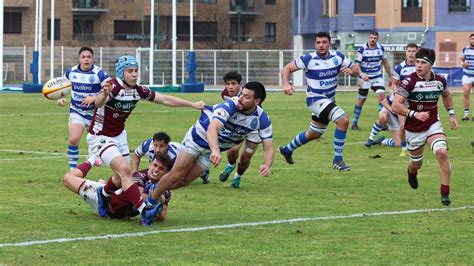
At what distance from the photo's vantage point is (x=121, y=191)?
13.5 metres

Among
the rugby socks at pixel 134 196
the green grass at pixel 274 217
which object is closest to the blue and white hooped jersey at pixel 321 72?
the green grass at pixel 274 217

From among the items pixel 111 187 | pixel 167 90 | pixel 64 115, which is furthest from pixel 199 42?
pixel 111 187

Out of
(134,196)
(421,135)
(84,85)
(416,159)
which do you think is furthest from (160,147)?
(84,85)

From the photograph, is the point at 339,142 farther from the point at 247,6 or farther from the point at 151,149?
the point at 247,6

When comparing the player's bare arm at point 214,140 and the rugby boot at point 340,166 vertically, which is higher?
the player's bare arm at point 214,140

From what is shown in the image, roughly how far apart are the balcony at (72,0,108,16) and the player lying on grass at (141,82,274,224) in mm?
81025

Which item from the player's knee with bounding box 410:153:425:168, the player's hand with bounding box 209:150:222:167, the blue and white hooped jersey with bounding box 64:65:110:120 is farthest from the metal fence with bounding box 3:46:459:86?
the player's hand with bounding box 209:150:222:167

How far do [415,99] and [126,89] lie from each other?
12.4 feet

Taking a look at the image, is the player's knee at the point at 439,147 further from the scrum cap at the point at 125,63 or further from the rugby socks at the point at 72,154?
the rugby socks at the point at 72,154

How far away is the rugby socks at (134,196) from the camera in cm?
1331

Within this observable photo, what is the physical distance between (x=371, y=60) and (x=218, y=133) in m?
16.5

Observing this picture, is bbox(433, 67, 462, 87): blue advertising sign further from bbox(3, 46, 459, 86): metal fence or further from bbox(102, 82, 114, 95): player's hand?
bbox(102, 82, 114, 95): player's hand

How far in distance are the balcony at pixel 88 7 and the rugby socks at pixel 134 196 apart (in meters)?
81.5

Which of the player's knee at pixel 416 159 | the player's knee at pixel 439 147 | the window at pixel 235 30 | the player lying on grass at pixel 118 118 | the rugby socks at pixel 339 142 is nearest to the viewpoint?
the player lying on grass at pixel 118 118
